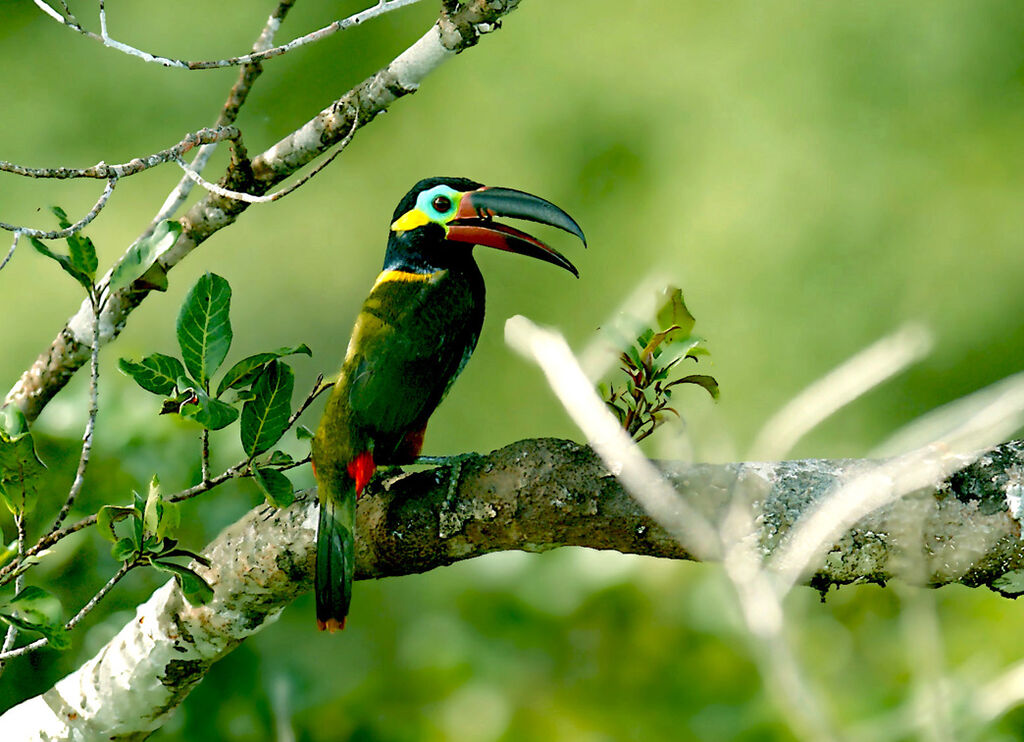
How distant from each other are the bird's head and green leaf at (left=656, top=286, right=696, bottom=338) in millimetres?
260

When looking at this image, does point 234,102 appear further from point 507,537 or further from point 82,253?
point 507,537

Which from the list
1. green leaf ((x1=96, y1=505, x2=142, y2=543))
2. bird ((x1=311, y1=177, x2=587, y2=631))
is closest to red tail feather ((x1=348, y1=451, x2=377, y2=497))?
bird ((x1=311, y1=177, x2=587, y2=631))

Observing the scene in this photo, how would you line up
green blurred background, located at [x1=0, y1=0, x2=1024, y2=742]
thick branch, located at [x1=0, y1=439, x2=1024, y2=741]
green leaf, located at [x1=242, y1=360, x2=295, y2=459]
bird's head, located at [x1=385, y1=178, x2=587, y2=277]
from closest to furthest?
thick branch, located at [x1=0, y1=439, x2=1024, y2=741], green leaf, located at [x1=242, y1=360, x2=295, y2=459], bird's head, located at [x1=385, y1=178, x2=587, y2=277], green blurred background, located at [x1=0, y1=0, x2=1024, y2=742]

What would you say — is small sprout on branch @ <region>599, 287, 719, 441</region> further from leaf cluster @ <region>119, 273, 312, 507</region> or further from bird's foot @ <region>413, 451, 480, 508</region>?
leaf cluster @ <region>119, 273, 312, 507</region>

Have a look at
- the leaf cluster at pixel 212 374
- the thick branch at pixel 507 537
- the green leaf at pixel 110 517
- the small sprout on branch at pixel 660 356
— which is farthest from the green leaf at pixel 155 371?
the small sprout on branch at pixel 660 356

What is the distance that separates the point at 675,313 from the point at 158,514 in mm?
507

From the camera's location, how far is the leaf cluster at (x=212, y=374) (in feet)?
3.44

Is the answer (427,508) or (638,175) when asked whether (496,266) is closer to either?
(638,175)

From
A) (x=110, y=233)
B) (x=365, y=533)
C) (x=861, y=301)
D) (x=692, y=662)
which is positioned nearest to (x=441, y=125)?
(x=110, y=233)

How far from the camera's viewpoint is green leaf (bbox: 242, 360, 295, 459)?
3.68ft

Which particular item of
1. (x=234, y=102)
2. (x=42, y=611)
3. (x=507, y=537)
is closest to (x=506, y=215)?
(x=234, y=102)

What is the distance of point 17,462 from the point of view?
42.3 inches

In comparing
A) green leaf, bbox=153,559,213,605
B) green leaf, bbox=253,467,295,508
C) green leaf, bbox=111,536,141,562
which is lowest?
green leaf, bbox=153,559,213,605

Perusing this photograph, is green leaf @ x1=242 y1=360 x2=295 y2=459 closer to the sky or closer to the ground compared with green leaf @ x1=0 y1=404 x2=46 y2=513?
closer to the sky
